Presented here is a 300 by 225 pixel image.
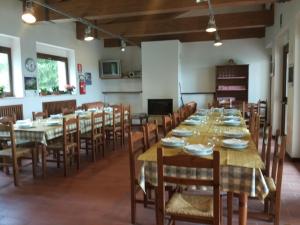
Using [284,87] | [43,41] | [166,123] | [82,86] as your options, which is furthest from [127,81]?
[166,123]

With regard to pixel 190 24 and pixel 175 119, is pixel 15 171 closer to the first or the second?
pixel 175 119

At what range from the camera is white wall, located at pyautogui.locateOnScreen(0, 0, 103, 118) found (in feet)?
18.1

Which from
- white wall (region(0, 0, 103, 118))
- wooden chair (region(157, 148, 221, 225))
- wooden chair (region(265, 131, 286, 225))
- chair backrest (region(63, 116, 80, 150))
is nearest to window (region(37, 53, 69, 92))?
white wall (region(0, 0, 103, 118))

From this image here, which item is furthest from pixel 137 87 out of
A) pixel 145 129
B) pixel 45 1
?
pixel 145 129

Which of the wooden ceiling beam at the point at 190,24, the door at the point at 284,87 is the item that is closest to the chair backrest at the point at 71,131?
the wooden ceiling beam at the point at 190,24

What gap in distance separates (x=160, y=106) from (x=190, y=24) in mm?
2577

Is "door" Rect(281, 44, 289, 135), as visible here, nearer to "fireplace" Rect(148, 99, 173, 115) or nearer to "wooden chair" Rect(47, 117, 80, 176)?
"fireplace" Rect(148, 99, 173, 115)

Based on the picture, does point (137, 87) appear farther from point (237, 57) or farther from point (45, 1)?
point (45, 1)

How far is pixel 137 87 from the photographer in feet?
30.3

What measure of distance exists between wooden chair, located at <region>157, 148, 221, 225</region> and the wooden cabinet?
665cm

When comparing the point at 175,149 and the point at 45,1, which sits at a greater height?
the point at 45,1

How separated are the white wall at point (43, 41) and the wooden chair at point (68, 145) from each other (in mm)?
2003

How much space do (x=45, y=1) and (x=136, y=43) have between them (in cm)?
397

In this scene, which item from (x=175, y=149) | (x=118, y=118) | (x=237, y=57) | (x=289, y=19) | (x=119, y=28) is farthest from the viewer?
(x=237, y=57)
